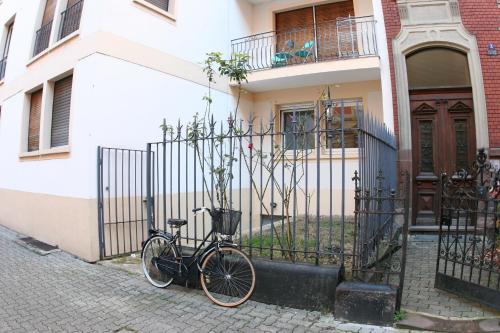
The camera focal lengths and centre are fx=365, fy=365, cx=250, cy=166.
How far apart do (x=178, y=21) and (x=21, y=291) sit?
20.2 ft

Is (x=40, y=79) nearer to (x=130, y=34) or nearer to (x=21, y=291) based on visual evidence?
(x=130, y=34)

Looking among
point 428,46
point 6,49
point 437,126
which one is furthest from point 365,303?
point 6,49

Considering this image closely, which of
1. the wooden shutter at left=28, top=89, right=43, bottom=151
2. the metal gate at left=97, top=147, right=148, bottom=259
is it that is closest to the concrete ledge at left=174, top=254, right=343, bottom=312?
the metal gate at left=97, top=147, right=148, bottom=259

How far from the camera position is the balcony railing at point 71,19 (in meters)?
7.52

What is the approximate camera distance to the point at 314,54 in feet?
31.1

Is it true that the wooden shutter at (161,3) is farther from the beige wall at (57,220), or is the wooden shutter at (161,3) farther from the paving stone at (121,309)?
the paving stone at (121,309)

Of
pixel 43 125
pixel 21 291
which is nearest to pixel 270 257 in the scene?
pixel 21 291

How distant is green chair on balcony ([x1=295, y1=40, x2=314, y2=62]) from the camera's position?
9570mm

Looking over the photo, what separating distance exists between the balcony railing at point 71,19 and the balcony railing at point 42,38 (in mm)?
842

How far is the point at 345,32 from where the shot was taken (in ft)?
31.3

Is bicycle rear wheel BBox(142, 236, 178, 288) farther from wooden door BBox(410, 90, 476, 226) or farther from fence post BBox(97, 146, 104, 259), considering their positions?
wooden door BBox(410, 90, 476, 226)

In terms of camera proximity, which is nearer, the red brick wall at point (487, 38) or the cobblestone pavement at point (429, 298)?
the cobblestone pavement at point (429, 298)

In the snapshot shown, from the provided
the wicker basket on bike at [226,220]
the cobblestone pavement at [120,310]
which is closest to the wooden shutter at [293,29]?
the wicker basket on bike at [226,220]

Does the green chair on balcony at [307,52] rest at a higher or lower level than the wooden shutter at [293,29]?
lower
